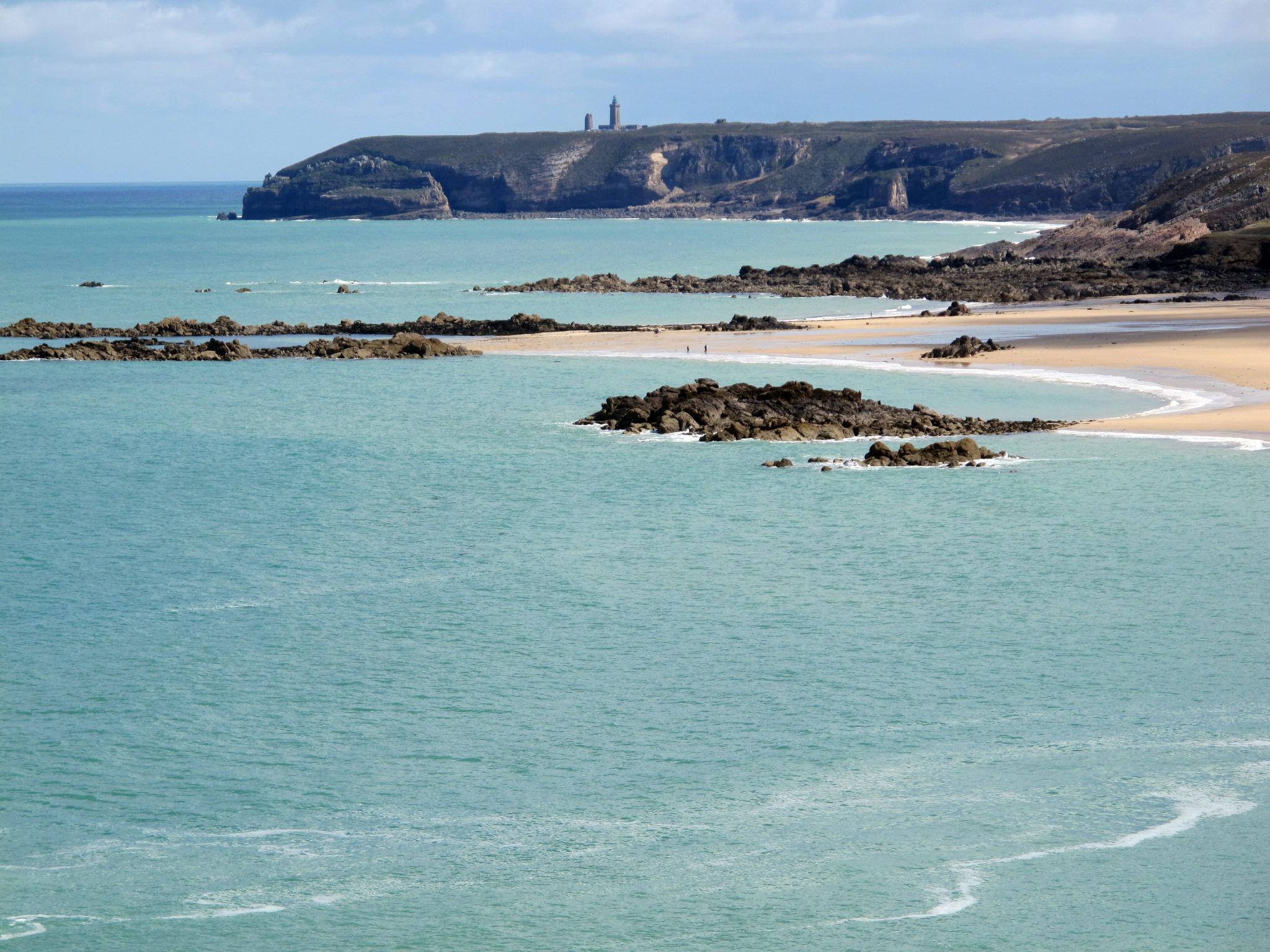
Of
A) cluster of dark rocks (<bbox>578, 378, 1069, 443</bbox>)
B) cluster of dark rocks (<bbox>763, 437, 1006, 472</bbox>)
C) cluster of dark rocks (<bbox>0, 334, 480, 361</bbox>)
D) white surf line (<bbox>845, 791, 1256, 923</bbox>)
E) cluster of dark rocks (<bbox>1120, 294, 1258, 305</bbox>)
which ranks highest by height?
cluster of dark rocks (<bbox>1120, 294, 1258, 305</bbox>)

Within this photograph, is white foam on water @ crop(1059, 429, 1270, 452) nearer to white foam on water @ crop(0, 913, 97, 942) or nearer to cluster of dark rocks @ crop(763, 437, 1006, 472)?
cluster of dark rocks @ crop(763, 437, 1006, 472)

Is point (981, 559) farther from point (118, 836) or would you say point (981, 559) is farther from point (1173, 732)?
point (118, 836)

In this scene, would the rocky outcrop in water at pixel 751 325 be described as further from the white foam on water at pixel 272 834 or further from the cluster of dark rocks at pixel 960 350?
the white foam on water at pixel 272 834

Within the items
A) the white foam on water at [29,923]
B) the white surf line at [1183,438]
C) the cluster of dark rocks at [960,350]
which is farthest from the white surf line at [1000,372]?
the white foam on water at [29,923]

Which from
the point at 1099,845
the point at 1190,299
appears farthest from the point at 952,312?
the point at 1099,845

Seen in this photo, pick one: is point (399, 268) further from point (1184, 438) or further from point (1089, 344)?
point (1184, 438)

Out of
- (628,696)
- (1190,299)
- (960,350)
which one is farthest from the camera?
(1190,299)

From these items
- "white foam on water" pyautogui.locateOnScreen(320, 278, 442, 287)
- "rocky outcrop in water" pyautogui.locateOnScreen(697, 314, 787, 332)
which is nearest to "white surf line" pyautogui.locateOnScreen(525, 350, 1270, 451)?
"rocky outcrop in water" pyautogui.locateOnScreen(697, 314, 787, 332)
